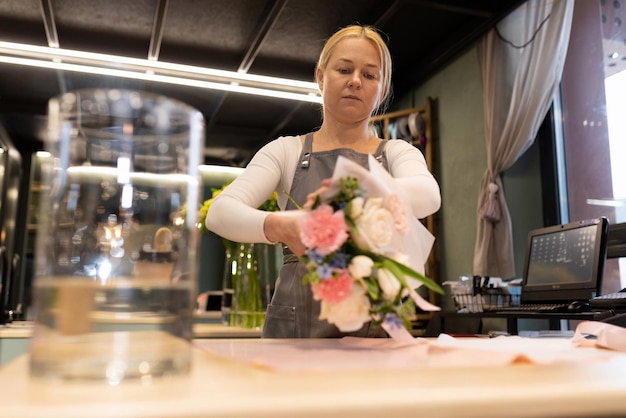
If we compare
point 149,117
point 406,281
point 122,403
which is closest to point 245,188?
point 406,281

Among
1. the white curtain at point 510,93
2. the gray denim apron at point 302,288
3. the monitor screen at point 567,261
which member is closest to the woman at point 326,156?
the gray denim apron at point 302,288

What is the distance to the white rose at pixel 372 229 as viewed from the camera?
2.48ft

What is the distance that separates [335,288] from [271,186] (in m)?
0.61

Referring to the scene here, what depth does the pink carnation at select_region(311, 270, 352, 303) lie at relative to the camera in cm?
75

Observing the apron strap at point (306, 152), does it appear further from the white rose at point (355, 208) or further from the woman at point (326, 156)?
the white rose at point (355, 208)

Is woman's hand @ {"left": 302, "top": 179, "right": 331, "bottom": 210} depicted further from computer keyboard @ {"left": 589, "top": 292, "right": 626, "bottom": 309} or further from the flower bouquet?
computer keyboard @ {"left": 589, "top": 292, "right": 626, "bottom": 309}

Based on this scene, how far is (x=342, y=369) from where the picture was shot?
60 centimetres

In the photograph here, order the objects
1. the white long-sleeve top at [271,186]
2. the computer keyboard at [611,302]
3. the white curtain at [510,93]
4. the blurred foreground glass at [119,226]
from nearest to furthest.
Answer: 1. the blurred foreground glass at [119,226]
2. the white long-sleeve top at [271,186]
3. the computer keyboard at [611,302]
4. the white curtain at [510,93]

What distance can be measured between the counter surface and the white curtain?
327 cm

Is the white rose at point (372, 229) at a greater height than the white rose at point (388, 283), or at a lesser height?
greater

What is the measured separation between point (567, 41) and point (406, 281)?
3318 millimetres

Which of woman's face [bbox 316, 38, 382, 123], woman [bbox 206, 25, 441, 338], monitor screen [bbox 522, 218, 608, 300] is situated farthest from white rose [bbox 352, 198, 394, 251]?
monitor screen [bbox 522, 218, 608, 300]

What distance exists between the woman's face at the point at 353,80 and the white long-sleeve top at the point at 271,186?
0.12 metres

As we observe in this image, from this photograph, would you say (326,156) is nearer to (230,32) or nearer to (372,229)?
(372,229)
